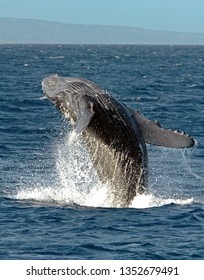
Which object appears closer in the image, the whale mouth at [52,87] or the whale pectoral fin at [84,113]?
the whale pectoral fin at [84,113]

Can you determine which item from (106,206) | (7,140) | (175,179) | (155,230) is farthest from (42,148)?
(155,230)

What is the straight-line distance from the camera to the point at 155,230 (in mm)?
14039

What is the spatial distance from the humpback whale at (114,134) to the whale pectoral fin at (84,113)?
200mm

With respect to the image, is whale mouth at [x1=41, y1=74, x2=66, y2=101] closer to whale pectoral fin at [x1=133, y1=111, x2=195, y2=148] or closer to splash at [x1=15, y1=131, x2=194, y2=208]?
splash at [x1=15, y1=131, x2=194, y2=208]

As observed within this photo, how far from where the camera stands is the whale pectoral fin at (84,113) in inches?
519

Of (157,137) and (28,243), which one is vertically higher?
(157,137)

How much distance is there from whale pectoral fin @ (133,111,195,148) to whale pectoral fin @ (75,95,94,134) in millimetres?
1133

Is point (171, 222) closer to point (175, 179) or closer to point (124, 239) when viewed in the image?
point (124, 239)

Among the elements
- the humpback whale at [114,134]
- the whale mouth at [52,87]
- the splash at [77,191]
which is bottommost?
the splash at [77,191]

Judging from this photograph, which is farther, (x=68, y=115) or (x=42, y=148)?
(x=42, y=148)

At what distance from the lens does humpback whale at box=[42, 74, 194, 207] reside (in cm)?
1456

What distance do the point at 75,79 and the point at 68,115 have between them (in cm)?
56

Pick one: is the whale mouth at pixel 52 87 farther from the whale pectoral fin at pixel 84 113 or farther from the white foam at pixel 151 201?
the white foam at pixel 151 201

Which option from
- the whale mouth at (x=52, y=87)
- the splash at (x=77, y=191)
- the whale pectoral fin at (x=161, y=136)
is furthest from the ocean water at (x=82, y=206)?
the whale pectoral fin at (x=161, y=136)
